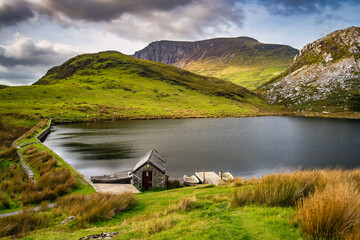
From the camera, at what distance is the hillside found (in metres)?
97.9

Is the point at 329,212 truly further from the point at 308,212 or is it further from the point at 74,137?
the point at 74,137

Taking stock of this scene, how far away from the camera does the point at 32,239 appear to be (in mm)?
8680

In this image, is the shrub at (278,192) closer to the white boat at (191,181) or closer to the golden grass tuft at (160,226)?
the golden grass tuft at (160,226)

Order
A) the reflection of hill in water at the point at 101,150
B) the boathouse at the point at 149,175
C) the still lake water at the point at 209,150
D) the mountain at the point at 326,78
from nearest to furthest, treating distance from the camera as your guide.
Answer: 1. the boathouse at the point at 149,175
2. the still lake water at the point at 209,150
3. the reflection of hill in water at the point at 101,150
4. the mountain at the point at 326,78

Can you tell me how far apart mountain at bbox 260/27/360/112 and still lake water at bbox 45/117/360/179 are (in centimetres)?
7600

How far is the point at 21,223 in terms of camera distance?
→ 35.1 ft

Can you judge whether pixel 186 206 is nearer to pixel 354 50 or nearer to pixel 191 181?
pixel 191 181

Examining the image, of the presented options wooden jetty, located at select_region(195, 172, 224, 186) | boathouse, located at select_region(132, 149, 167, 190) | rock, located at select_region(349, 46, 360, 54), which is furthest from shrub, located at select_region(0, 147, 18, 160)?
rock, located at select_region(349, 46, 360, 54)

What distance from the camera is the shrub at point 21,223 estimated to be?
9.92 m

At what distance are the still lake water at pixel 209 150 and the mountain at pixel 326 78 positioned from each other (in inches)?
2992

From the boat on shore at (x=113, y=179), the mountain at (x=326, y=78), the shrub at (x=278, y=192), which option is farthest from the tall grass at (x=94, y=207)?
the mountain at (x=326, y=78)

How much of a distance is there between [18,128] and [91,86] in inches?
3296

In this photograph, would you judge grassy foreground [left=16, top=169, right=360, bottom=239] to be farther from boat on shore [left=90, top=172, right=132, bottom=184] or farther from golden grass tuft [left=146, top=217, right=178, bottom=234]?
boat on shore [left=90, top=172, right=132, bottom=184]

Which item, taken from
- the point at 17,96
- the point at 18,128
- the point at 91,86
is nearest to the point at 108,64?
the point at 91,86
